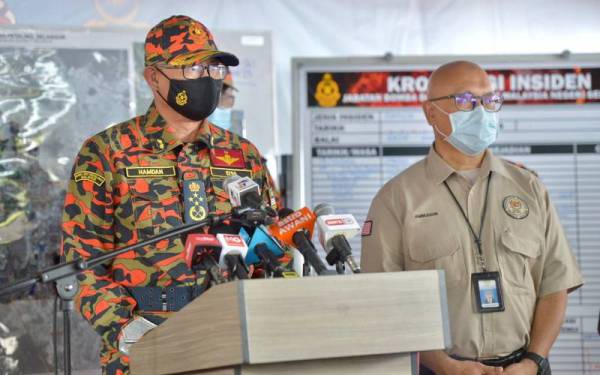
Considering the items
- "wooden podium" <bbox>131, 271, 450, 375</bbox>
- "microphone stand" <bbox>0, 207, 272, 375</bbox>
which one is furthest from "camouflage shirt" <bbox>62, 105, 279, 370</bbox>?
"wooden podium" <bbox>131, 271, 450, 375</bbox>

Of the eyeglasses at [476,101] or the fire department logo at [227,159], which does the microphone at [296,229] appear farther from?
the eyeglasses at [476,101]

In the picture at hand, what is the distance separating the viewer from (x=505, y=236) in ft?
12.0

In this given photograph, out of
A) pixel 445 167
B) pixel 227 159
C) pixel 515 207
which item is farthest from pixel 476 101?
pixel 227 159

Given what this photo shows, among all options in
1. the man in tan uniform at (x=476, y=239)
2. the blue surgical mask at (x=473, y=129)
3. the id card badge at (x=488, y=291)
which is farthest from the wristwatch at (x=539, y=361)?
the blue surgical mask at (x=473, y=129)

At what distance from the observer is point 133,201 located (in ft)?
10.2

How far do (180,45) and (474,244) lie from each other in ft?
4.42

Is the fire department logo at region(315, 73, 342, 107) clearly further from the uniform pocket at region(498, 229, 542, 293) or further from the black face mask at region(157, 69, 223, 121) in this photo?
the black face mask at region(157, 69, 223, 121)

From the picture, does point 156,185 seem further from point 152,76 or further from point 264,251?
point 264,251

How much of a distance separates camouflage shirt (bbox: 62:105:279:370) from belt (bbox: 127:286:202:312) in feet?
0.08

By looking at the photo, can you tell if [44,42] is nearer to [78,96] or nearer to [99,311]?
[78,96]

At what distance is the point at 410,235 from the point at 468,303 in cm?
36

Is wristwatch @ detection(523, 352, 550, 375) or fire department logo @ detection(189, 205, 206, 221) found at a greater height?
fire department logo @ detection(189, 205, 206, 221)

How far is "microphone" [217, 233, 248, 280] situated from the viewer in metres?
2.23

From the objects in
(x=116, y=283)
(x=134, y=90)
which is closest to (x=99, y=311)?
(x=116, y=283)
